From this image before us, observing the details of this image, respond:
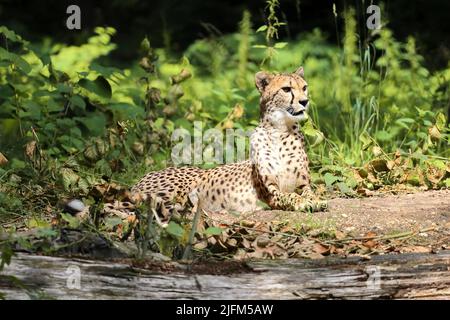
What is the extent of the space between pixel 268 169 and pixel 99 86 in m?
1.97

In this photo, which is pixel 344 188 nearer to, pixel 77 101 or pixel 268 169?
pixel 268 169

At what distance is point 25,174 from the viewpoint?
616 centimetres

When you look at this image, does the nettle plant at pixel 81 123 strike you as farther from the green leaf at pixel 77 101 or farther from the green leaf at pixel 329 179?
the green leaf at pixel 329 179

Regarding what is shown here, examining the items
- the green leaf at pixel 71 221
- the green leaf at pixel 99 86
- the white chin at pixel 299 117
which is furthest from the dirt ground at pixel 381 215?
the green leaf at pixel 99 86

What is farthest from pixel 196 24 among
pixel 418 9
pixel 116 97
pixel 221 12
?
pixel 116 97

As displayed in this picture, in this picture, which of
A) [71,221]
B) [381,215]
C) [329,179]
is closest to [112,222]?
[71,221]

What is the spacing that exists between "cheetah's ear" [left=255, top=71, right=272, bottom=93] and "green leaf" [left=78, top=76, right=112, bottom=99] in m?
1.62

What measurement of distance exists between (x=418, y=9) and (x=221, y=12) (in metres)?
2.58

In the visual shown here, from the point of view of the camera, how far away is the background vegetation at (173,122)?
230 inches

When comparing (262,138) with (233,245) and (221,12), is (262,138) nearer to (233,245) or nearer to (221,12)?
(233,245)

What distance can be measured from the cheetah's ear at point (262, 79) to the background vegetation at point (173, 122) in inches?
17.7

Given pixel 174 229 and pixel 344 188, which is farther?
pixel 344 188

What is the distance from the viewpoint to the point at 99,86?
7469 millimetres

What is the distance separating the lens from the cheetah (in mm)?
5969
